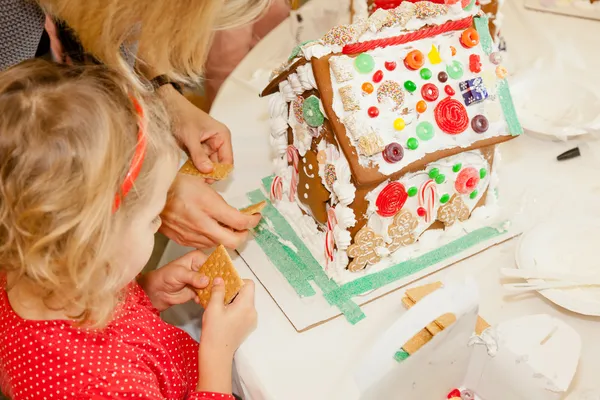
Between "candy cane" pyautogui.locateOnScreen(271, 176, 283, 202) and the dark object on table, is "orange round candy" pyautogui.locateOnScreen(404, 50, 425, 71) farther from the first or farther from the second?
the dark object on table

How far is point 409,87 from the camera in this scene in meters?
1.13

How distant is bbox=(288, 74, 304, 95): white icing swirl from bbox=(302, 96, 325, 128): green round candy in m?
0.02

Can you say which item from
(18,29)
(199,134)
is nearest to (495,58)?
(199,134)

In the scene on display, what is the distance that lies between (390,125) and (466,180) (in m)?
0.22

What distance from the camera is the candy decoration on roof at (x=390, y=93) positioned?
111 centimetres

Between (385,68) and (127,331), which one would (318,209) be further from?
(127,331)

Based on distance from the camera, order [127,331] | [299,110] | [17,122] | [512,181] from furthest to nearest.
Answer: [512,181], [299,110], [127,331], [17,122]

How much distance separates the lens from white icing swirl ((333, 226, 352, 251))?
1167mm

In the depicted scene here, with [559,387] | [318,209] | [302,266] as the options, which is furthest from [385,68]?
[559,387]

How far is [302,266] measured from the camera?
124 cm

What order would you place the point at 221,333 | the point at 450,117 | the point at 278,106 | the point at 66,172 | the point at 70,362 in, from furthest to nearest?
the point at 278,106, the point at 450,117, the point at 221,333, the point at 70,362, the point at 66,172

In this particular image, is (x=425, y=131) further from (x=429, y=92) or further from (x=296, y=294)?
(x=296, y=294)

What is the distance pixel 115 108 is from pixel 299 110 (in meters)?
0.44

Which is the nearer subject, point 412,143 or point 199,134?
point 412,143
